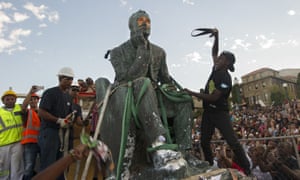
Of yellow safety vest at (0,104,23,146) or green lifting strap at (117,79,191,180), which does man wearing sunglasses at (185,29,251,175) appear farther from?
yellow safety vest at (0,104,23,146)

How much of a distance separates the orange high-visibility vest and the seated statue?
1723mm

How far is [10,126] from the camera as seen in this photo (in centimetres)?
452

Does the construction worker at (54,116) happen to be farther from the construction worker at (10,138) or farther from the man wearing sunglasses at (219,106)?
the man wearing sunglasses at (219,106)

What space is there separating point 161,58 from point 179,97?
2.17 ft

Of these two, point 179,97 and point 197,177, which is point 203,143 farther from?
point 197,177

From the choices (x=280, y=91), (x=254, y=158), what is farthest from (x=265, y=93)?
(x=254, y=158)

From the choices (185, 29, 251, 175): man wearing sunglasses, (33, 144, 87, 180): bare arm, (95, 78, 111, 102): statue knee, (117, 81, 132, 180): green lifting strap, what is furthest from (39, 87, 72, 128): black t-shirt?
(33, 144, 87, 180): bare arm

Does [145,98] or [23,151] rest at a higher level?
[145,98]

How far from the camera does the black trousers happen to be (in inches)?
153

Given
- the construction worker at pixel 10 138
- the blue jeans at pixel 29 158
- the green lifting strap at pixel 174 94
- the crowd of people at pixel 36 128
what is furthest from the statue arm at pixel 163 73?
the construction worker at pixel 10 138

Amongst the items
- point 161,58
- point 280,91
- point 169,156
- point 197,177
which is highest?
point 280,91

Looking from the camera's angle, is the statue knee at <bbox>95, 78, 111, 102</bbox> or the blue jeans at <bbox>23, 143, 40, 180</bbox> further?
the blue jeans at <bbox>23, 143, 40, 180</bbox>

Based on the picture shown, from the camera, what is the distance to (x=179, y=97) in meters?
3.35

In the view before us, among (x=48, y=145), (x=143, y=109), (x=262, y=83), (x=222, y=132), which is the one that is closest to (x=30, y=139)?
(x=48, y=145)
